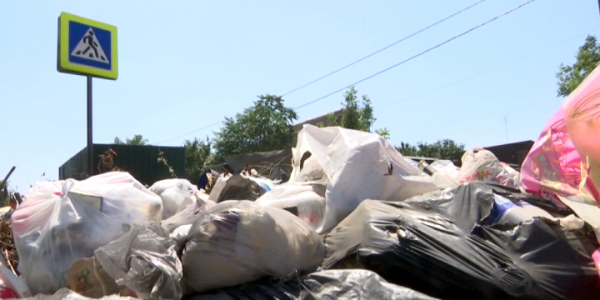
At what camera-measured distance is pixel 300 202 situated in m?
2.86

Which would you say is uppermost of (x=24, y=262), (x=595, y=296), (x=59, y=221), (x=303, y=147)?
(x=303, y=147)

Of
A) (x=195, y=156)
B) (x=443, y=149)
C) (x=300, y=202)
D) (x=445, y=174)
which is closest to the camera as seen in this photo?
(x=300, y=202)

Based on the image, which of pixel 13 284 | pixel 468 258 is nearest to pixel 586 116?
pixel 468 258

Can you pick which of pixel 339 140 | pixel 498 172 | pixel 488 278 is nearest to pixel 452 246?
pixel 488 278

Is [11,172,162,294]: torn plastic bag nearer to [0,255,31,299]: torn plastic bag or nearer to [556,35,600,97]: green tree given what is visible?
[0,255,31,299]: torn plastic bag

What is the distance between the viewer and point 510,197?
2570 millimetres

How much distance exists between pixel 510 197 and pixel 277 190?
1.24 meters

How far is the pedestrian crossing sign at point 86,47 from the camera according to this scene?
403 centimetres

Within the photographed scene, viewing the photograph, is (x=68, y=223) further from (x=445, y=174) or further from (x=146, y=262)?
(x=445, y=174)

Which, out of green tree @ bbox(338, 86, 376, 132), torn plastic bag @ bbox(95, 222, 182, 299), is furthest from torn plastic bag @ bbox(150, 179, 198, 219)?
green tree @ bbox(338, 86, 376, 132)

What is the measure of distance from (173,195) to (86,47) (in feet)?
5.27

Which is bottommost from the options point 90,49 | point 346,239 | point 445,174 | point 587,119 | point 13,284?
point 13,284

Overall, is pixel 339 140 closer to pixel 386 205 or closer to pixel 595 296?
pixel 386 205

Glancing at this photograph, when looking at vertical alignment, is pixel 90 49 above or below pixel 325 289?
above
